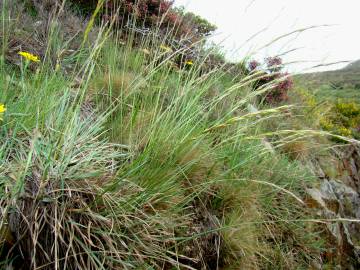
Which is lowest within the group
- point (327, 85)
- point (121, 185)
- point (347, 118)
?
point (347, 118)

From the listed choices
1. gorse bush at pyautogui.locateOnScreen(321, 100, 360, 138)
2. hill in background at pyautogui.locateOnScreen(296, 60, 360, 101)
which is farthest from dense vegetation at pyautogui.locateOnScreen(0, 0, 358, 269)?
gorse bush at pyautogui.locateOnScreen(321, 100, 360, 138)

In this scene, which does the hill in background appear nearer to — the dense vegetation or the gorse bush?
the gorse bush

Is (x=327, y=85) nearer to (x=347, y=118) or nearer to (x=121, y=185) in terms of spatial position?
(x=347, y=118)

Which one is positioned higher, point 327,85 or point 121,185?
point 327,85

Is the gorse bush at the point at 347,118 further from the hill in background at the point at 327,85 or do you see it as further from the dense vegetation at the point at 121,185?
the dense vegetation at the point at 121,185

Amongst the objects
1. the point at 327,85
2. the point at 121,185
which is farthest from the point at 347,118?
the point at 121,185

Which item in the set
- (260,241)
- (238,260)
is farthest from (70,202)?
(260,241)

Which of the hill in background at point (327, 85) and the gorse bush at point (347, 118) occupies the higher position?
the hill in background at point (327, 85)

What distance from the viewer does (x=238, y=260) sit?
1.92 metres

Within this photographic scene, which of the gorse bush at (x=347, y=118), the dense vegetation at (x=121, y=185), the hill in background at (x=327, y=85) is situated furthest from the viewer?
the gorse bush at (x=347, y=118)

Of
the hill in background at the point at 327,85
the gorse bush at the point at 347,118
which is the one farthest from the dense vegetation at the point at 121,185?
the gorse bush at the point at 347,118

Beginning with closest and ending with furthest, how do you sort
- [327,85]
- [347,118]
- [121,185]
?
[121,185], [327,85], [347,118]

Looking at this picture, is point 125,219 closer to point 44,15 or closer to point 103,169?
point 103,169

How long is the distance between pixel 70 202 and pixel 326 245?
115 inches
